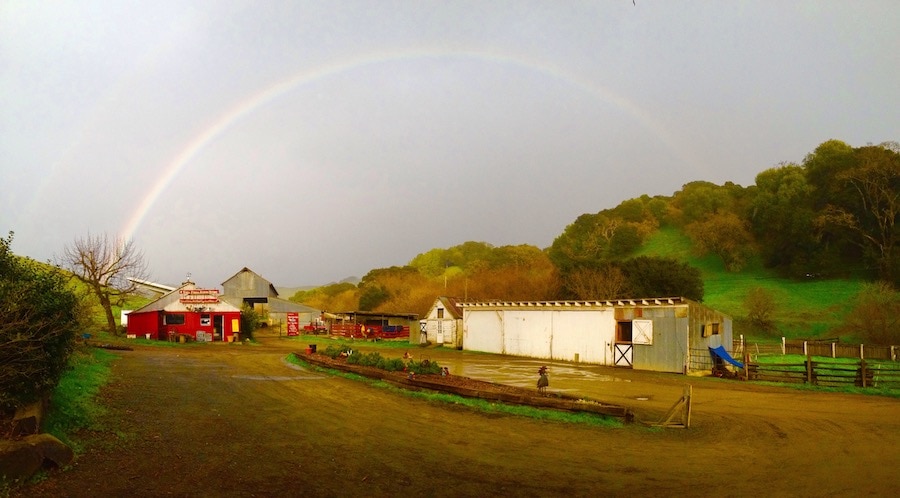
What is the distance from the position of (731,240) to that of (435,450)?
259 feet

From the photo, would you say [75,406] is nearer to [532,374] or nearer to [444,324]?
[532,374]

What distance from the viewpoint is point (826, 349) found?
4291cm

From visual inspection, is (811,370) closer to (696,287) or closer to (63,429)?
(63,429)

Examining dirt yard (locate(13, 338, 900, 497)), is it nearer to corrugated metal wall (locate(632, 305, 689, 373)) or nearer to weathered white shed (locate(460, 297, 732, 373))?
corrugated metal wall (locate(632, 305, 689, 373))

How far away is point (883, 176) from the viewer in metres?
63.6

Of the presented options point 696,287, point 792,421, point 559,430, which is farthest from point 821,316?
point 559,430

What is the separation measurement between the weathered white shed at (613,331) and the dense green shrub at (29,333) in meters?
26.0

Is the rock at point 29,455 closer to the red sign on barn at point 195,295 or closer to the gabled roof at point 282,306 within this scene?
the red sign on barn at point 195,295

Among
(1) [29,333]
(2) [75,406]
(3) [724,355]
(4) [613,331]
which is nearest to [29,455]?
(1) [29,333]

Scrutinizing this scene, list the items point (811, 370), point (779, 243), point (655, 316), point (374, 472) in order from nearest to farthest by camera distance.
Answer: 1. point (374, 472)
2. point (811, 370)
3. point (655, 316)
4. point (779, 243)

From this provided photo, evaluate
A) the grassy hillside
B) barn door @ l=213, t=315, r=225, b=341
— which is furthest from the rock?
the grassy hillside

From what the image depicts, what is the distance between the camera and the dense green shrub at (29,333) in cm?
855

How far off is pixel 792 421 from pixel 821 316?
47796 mm

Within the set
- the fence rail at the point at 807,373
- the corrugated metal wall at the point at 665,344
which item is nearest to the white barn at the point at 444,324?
the corrugated metal wall at the point at 665,344
